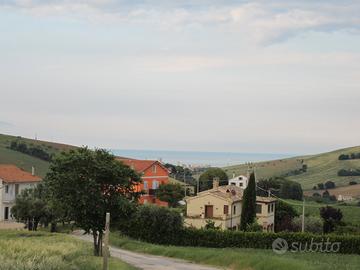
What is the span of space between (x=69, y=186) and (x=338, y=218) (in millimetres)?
48379

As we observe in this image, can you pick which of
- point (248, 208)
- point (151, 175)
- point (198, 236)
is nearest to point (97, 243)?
point (198, 236)

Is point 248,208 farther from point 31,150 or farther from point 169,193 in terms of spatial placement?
point 31,150

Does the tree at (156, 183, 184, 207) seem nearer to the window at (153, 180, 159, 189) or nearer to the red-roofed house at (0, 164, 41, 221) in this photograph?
the window at (153, 180, 159, 189)

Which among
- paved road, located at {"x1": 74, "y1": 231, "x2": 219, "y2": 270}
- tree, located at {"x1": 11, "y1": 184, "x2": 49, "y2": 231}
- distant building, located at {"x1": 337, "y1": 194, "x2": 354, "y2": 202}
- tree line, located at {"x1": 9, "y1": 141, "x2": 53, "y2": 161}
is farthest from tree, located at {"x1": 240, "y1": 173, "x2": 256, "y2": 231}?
tree line, located at {"x1": 9, "y1": 141, "x2": 53, "y2": 161}

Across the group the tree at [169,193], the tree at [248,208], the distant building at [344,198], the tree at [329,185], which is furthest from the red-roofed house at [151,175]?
the tree at [329,185]

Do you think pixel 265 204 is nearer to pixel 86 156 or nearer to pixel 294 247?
pixel 294 247

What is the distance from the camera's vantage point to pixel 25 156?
13338cm

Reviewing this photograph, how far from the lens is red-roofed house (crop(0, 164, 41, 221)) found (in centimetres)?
8456

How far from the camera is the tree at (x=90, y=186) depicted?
129ft

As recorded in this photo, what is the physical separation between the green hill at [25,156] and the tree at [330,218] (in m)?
45.3

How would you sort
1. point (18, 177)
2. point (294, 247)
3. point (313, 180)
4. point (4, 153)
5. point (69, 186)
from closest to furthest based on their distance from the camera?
1. point (69, 186)
2. point (294, 247)
3. point (18, 177)
4. point (4, 153)
5. point (313, 180)

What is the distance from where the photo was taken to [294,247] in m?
56.6

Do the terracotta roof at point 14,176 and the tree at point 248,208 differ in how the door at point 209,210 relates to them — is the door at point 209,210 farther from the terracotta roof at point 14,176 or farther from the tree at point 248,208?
the terracotta roof at point 14,176

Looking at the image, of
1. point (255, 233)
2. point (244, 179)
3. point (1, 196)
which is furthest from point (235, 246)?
point (244, 179)
